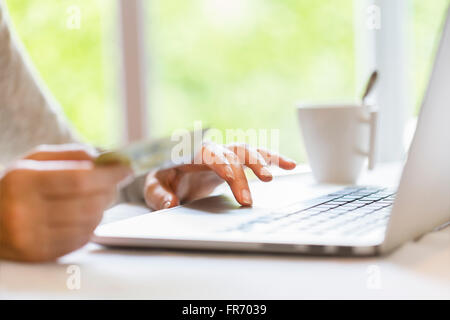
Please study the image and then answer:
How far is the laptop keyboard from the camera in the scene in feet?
1.57

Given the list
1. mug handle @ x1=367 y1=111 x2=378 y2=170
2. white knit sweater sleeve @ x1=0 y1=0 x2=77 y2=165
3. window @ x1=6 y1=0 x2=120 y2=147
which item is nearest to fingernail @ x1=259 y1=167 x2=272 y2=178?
mug handle @ x1=367 y1=111 x2=378 y2=170

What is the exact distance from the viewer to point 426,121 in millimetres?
419

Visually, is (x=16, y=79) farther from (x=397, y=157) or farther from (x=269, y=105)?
(x=269, y=105)

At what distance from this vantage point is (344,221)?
510 mm

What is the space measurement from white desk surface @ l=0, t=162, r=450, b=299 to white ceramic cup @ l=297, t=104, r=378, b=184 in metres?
0.44

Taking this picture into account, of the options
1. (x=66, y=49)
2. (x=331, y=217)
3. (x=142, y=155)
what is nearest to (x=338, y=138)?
(x=331, y=217)

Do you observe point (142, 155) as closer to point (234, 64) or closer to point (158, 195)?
point (158, 195)

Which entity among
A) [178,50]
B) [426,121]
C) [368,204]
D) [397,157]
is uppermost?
[178,50]

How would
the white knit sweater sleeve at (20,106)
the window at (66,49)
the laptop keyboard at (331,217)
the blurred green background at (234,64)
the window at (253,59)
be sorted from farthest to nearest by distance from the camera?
the window at (253,59)
the blurred green background at (234,64)
the window at (66,49)
the white knit sweater sleeve at (20,106)
the laptop keyboard at (331,217)

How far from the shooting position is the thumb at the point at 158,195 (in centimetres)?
68

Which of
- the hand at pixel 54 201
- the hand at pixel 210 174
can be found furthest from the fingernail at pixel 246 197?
the hand at pixel 54 201

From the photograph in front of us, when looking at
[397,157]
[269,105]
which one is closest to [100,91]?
[269,105]

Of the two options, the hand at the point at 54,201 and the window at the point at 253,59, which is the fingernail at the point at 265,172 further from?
the window at the point at 253,59
